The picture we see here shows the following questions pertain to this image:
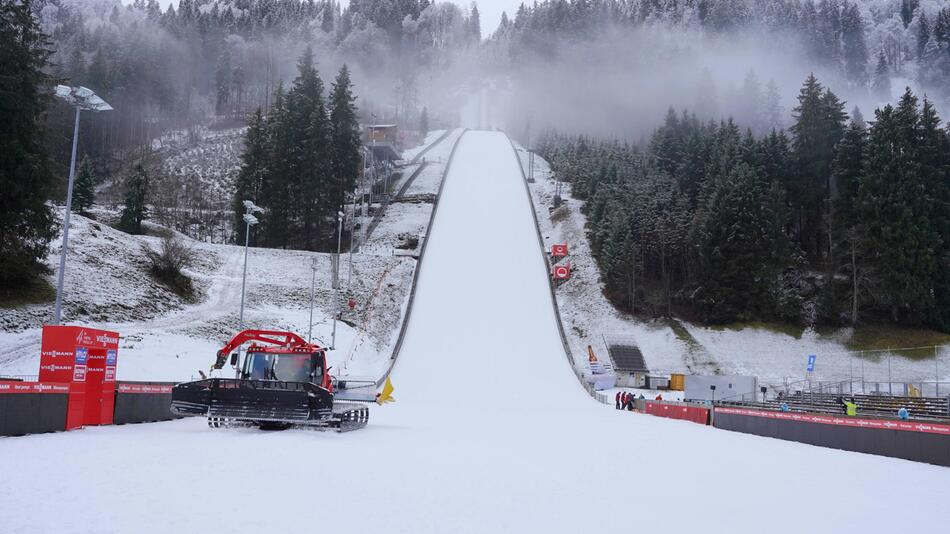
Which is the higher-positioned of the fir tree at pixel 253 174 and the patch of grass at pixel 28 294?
the fir tree at pixel 253 174

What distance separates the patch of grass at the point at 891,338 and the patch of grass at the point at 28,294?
157ft

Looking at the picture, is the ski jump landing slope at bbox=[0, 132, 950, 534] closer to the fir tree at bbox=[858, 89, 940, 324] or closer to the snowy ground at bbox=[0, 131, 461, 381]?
the snowy ground at bbox=[0, 131, 461, 381]

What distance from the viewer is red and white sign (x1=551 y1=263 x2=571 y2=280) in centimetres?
5781

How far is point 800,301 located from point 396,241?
3370 centimetres

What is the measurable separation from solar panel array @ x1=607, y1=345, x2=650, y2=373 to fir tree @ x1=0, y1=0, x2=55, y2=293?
34156mm

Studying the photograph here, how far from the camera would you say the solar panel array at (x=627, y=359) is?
47.0 m

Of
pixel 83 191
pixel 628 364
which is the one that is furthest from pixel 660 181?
pixel 83 191

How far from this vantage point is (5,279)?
99.7 ft

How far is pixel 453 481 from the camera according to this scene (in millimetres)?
10078

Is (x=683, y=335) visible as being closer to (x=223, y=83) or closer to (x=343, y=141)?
(x=343, y=141)

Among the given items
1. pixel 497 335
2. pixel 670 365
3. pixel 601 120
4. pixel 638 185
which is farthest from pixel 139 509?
pixel 601 120

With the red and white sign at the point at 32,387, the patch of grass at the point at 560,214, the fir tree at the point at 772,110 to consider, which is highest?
the fir tree at the point at 772,110

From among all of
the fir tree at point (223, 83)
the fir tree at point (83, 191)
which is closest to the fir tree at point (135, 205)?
the fir tree at point (83, 191)

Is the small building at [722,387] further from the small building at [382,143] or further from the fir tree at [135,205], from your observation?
the small building at [382,143]
